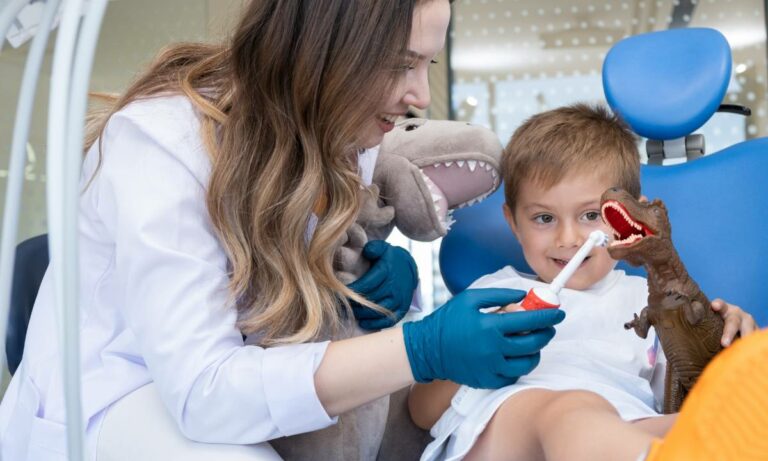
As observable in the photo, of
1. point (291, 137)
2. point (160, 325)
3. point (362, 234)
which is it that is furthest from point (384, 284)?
point (160, 325)

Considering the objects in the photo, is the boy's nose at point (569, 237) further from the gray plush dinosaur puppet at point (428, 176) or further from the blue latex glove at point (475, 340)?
the blue latex glove at point (475, 340)

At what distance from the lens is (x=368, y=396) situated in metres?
1.06

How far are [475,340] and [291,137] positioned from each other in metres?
0.37

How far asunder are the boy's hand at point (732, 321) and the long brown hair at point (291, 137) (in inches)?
19.8

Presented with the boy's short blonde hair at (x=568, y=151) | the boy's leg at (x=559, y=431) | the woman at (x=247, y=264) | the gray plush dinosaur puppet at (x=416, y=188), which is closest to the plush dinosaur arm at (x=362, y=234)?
the gray plush dinosaur puppet at (x=416, y=188)

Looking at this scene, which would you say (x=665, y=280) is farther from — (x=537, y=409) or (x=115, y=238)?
(x=115, y=238)

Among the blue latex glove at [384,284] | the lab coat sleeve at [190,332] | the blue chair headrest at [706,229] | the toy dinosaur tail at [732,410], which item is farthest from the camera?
the blue chair headrest at [706,229]

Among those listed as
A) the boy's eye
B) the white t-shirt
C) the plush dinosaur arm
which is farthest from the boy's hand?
the plush dinosaur arm

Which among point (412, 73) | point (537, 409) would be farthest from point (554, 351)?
point (412, 73)

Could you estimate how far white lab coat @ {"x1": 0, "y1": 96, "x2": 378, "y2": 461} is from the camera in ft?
3.38

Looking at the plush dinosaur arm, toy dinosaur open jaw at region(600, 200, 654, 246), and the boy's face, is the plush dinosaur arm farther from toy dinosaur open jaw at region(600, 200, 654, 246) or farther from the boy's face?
toy dinosaur open jaw at region(600, 200, 654, 246)

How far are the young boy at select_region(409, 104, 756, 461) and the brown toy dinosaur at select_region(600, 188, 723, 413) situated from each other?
0.04 m

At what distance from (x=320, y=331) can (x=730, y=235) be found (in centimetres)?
82

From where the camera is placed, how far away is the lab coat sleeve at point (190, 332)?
1.03m
